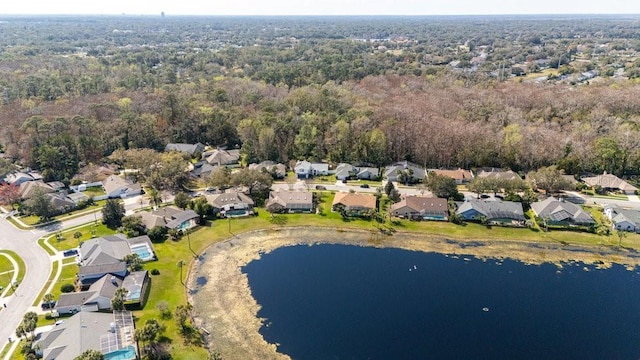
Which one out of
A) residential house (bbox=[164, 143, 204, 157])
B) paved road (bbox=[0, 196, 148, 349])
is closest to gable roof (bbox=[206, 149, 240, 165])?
residential house (bbox=[164, 143, 204, 157])

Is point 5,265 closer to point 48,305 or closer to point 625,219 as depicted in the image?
point 48,305

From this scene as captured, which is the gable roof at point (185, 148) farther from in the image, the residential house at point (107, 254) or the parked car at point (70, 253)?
the parked car at point (70, 253)

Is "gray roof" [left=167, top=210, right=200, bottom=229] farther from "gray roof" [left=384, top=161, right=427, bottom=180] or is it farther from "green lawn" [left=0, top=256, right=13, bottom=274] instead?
"gray roof" [left=384, top=161, right=427, bottom=180]

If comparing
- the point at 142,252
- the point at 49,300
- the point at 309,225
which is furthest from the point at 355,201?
the point at 49,300

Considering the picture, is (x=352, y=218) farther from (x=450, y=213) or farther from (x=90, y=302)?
(x=90, y=302)

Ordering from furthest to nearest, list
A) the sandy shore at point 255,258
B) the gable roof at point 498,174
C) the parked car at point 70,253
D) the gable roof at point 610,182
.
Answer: the gable roof at point 498,174, the gable roof at point 610,182, the parked car at point 70,253, the sandy shore at point 255,258

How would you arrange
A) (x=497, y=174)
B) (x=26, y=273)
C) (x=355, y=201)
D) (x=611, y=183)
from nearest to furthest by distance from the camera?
1. (x=26, y=273)
2. (x=355, y=201)
3. (x=611, y=183)
4. (x=497, y=174)

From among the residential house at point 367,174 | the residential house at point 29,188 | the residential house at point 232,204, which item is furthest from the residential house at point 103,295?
the residential house at point 367,174
